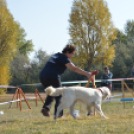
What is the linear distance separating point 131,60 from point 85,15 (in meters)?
8.98

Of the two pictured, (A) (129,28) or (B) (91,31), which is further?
(A) (129,28)

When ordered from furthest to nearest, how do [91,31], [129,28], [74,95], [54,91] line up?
1. [129,28]
2. [91,31]
3. [74,95]
4. [54,91]

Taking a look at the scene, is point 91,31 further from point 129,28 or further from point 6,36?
point 129,28

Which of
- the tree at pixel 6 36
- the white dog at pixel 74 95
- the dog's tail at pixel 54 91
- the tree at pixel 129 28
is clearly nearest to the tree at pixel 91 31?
the tree at pixel 6 36

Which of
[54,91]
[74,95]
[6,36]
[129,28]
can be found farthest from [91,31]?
Answer: [129,28]

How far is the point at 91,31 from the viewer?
19062mm

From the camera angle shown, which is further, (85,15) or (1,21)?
(85,15)

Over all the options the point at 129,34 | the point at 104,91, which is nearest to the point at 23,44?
the point at 129,34

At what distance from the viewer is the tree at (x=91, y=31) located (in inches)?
739

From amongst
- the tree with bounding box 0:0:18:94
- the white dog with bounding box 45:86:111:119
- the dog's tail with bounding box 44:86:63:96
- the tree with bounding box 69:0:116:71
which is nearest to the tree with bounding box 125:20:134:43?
the tree with bounding box 69:0:116:71

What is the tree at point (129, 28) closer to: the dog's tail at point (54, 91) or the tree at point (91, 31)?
the tree at point (91, 31)

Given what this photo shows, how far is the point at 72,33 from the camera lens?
61.6ft

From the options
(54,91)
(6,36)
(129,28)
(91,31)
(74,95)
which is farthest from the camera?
(129,28)

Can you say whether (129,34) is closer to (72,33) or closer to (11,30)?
(72,33)
